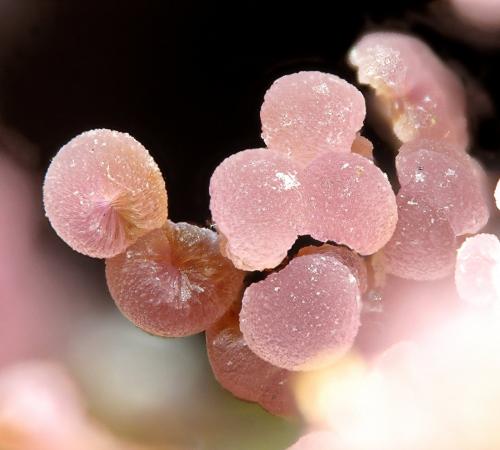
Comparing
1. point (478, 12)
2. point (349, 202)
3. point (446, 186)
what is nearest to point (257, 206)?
point (349, 202)

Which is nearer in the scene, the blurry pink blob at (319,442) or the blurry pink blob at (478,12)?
the blurry pink blob at (319,442)

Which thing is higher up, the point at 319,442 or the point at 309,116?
the point at 309,116

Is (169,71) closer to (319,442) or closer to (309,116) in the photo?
(309,116)

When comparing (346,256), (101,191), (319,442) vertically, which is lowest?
(319,442)

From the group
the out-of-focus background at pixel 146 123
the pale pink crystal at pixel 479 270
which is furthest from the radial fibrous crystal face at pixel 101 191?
the pale pink crystal at pixel 479 270

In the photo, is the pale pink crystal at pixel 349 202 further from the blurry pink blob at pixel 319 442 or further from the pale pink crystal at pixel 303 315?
the blurry pink blob at pixel 319 442

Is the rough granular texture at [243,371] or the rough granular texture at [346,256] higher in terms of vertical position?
the rough granular texture at [346,256]

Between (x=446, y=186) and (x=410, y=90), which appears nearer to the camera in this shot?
(x=446, y=186)

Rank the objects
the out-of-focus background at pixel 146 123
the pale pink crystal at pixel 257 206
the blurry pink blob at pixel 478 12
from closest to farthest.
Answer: the pale pink crystal at pixel 257 206 < the out-of-focus background at pixel 146 123 < the blurry pink blob at pixel 478 12
